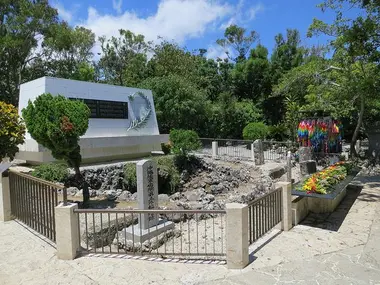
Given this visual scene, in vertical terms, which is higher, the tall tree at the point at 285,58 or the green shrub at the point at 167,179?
the tall tree at the point at 285,58

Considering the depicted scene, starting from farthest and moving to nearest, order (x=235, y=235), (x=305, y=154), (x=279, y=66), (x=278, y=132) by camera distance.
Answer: (x=279, y=66) → (x=278, y=132) → (x=305, y=154) → (x=235, y=235)

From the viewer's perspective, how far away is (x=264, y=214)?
17.4 feet

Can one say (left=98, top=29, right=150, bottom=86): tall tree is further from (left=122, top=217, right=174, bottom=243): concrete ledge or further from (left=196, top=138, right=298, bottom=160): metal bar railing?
(left=122, top=217, right=174, bottom=243): concrete ledge

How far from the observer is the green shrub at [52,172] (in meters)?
10.3

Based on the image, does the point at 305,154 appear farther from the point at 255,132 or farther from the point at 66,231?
the point at 66,231

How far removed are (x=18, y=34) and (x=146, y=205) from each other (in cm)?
2004

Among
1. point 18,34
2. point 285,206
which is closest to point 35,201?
point 285,206

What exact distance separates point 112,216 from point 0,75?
2088 cm

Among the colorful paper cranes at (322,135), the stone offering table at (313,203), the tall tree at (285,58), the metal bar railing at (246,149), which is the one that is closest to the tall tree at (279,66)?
the tall tree at (285,58)

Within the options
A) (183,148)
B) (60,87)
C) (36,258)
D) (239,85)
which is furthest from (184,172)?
(239,85)

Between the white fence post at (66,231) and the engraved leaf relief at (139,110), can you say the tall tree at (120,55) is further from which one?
the white fence post at (66,231)

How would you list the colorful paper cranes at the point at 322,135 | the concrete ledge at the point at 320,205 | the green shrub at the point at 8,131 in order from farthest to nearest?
the colorful paper cranes at the point at 322,135 → the green shrub at the point at 8,131 → the concrete ledge at the point at 320,205

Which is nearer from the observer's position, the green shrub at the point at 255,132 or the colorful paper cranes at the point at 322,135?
the colorful paper cranes at the point at 322,135

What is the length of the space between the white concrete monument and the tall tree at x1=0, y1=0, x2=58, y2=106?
30.4ft
